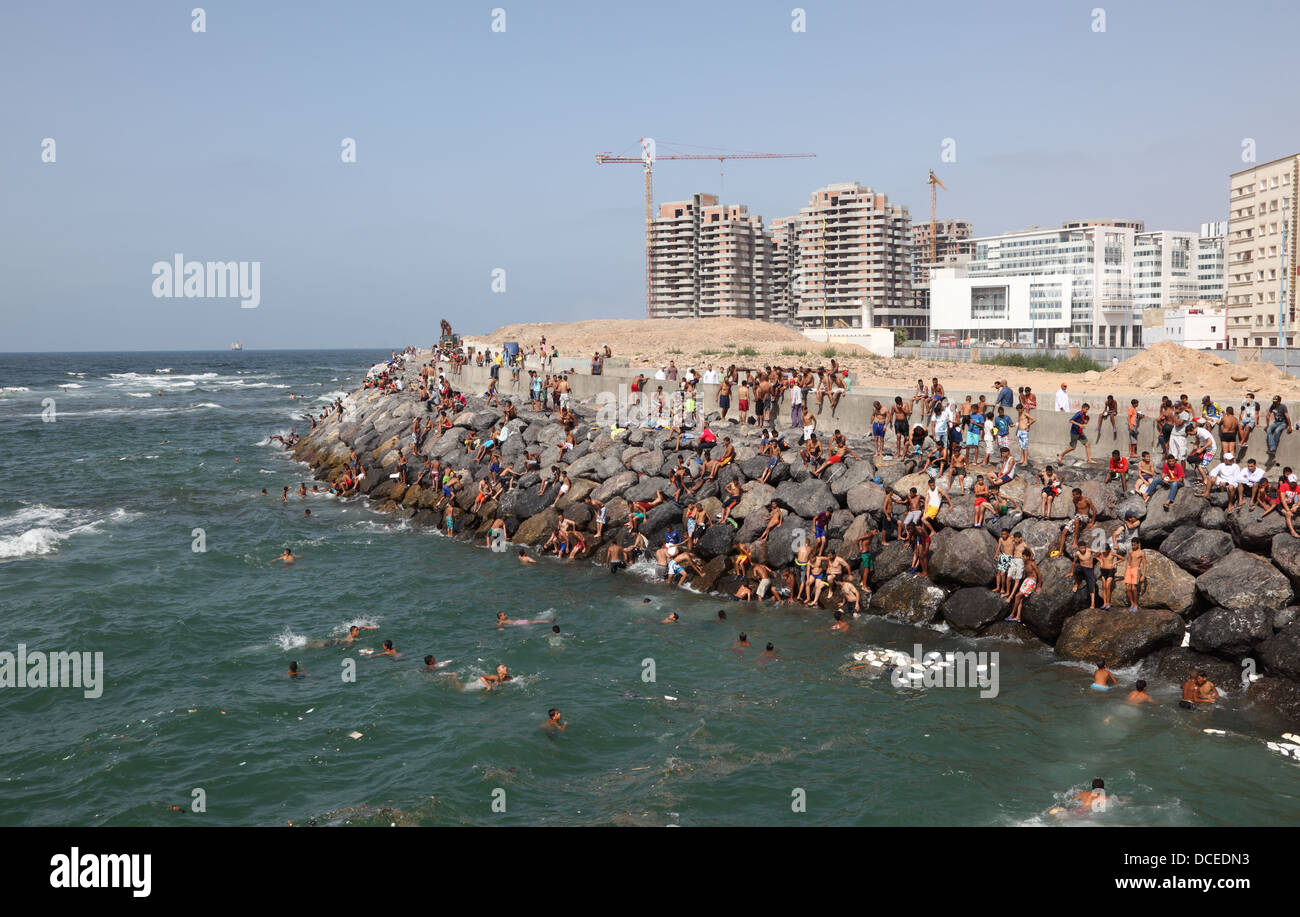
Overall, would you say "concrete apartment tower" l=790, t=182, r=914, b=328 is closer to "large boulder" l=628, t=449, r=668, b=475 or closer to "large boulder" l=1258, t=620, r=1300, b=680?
"large boulder" l=628, t=449, r=668, b=475

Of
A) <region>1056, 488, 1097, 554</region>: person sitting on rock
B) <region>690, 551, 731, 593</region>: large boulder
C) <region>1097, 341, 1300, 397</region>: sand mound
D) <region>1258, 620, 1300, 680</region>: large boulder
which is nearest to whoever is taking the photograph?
<region>1258, 620, 1300, 680</region>: large boulder

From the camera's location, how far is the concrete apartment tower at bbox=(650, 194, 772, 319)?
18150cm

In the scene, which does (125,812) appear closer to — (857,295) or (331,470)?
(331,470)

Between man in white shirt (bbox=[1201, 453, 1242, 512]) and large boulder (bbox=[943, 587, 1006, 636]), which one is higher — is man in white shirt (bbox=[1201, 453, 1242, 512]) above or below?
above

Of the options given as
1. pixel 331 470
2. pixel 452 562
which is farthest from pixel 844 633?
pixel 331 470

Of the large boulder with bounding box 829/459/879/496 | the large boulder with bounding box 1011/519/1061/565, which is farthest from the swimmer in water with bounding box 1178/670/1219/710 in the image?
the large boulder with bounding box 829/459/879/496

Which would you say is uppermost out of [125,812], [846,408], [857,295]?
[857,295]

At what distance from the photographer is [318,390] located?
10612cm

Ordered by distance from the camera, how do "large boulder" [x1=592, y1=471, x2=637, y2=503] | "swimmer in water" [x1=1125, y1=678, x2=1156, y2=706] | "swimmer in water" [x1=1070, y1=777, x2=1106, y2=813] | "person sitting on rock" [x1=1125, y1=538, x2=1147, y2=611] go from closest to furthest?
1. "swimmer in water" [x1=1070, y1=777, x2=1106, y2=813]
2. "swimmer in water" [x1=1125, y1=678, x2=1156, y2=706]
3. "person sitting on rock" [x1=1125, y1=538, x2=1147, y2=611]
4. "large boulder" [x1=592, y1=471, x2=637, y2=503]

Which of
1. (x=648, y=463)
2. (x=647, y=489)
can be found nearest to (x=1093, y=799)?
(x=647, y=489)

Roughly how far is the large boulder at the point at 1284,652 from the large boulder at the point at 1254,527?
2.50 meters

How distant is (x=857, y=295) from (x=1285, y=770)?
161 meters

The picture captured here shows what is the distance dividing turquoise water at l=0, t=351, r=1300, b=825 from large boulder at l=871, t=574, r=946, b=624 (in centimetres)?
58

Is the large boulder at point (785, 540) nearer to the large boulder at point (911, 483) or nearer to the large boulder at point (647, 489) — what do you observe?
the large boulder at point (911, 483)
